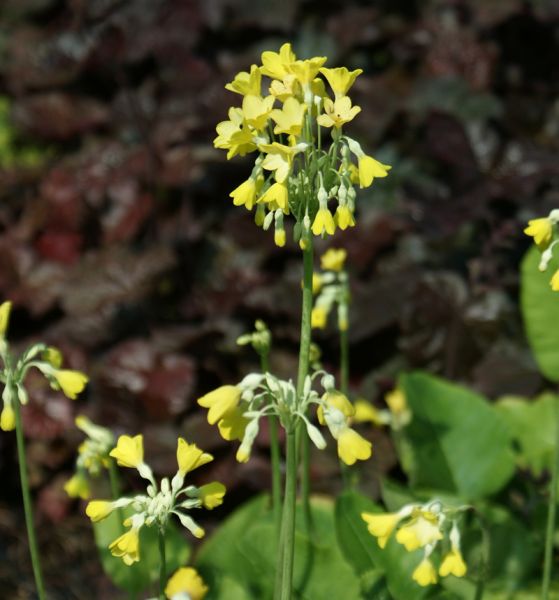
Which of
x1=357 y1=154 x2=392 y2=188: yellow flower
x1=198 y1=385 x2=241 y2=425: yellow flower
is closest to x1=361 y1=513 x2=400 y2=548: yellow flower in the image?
x1=198 y1=385 x2=241 y2=425: yellow flower

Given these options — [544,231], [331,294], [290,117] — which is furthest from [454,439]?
[290,117]

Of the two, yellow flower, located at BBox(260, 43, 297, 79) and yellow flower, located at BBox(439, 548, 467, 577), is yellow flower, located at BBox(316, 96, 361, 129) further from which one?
yellow flower, located at BBox(439, 548, 467, 577)

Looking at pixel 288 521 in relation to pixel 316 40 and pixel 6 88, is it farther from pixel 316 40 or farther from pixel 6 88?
pixel 6 88

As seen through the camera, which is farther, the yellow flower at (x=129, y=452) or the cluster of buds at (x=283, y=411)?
the yellow flower at (x=129, y=452)

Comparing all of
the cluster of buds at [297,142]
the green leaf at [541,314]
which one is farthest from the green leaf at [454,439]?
the cluster of buds at [297,142]

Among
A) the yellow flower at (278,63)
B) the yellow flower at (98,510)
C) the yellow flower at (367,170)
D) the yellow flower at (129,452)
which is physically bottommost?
the yellow flower at (98,510)

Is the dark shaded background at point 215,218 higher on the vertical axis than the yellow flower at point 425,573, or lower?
higher

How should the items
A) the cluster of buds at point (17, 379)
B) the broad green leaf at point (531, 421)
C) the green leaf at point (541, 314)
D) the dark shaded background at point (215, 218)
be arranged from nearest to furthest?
1. the cluster of buds at point (17, 379)
2. the green leaf at point (541, 314)
3. the broad green leaf at point (531, 421)
4. the dark shaded background at point (215, 218)

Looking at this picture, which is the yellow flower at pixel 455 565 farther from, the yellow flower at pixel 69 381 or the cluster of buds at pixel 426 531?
the yellow flower at pixel 69 381
